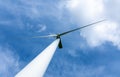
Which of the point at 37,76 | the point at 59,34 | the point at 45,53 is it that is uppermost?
the point at 59,34

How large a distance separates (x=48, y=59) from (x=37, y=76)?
7554 millimetres

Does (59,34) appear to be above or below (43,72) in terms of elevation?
above

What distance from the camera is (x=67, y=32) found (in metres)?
72.6

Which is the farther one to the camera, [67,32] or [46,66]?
[67,32]

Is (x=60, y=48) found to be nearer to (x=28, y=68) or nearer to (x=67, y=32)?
(x=67, y=32)

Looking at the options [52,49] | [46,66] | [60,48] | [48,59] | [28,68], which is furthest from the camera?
[60,48]

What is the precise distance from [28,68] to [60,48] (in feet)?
107

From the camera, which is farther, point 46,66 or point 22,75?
point 46,66

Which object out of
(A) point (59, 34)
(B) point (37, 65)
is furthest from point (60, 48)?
(B) point (37, 65)

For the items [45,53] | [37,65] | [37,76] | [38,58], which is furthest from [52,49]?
[37,76]

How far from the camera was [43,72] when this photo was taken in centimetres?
3700

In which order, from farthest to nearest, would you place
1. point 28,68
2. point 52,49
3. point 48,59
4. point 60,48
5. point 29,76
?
point 60,48 → point 52,49 → point 48,59 → point 28,68 → point 29,76

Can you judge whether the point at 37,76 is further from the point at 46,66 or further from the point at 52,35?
the point at 52,35

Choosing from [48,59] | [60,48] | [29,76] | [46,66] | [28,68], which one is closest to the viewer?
[29,76]
